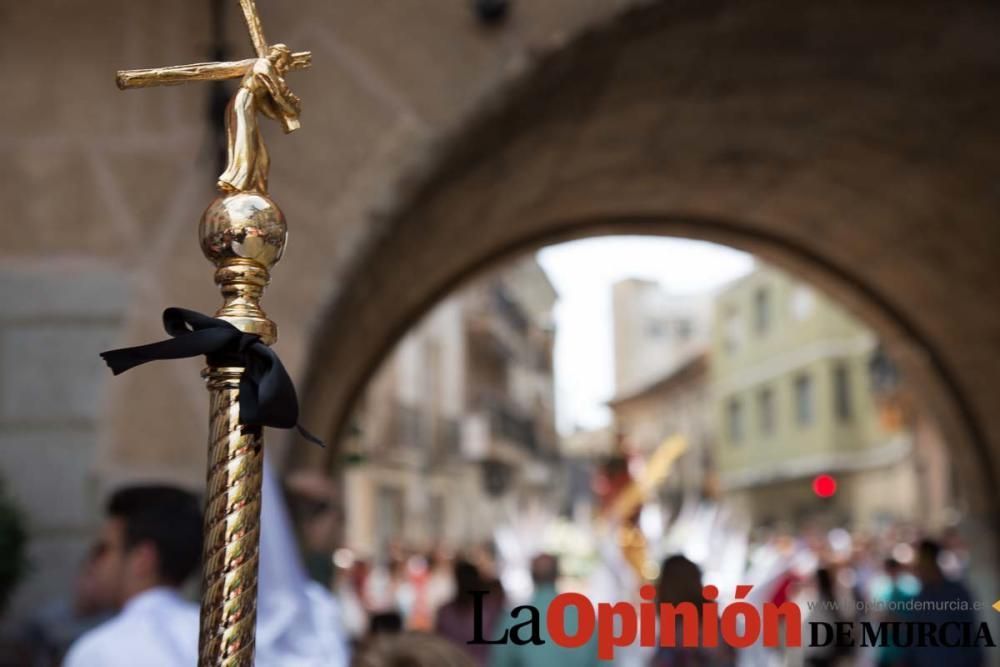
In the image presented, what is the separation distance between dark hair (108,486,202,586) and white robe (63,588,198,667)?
0.35ft

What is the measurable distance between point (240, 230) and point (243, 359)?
186mm

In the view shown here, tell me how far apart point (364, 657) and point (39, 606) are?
1.83m

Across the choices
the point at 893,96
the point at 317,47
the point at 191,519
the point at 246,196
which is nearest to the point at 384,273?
the point at 317,47

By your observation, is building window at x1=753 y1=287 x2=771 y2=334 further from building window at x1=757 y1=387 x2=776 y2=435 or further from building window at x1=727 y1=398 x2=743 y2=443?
building window at x1=727 y1=398 x2=743 y2=443

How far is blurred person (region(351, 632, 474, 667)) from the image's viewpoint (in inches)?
140

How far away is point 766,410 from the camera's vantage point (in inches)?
1602

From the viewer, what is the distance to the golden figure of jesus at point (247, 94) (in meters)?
1.88

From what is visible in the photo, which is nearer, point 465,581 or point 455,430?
point 465,581

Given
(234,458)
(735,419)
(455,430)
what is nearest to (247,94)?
(234,458)

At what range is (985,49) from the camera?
595 cm

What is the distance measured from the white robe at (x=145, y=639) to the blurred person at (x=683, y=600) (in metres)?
2.27

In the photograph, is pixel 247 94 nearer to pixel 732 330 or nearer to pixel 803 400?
pixel 803 400

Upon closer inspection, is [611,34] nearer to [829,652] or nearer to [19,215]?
[19,215]

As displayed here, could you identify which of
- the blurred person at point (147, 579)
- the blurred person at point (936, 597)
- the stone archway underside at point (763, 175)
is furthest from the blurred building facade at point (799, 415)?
the blurred person at point (147, 579)
